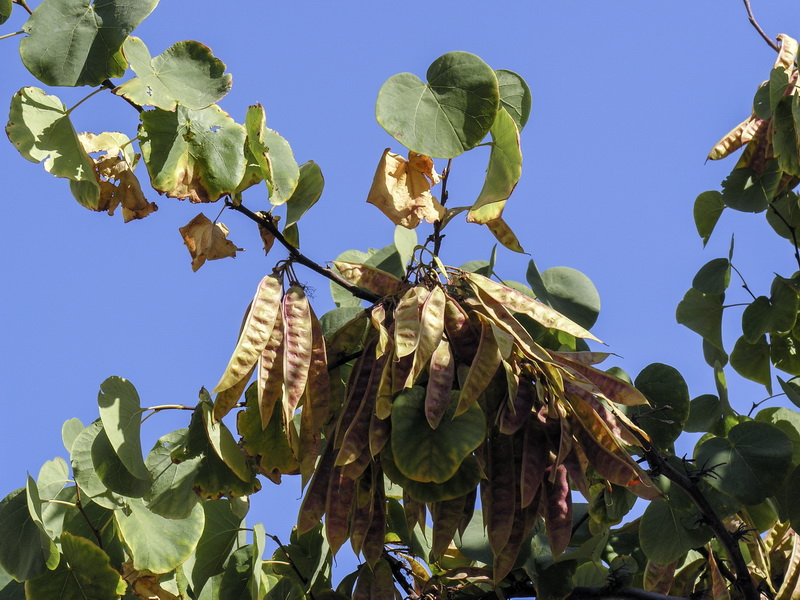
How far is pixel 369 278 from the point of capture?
6.39ft

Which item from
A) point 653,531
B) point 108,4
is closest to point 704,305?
point 653,531

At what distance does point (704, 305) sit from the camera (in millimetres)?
2885

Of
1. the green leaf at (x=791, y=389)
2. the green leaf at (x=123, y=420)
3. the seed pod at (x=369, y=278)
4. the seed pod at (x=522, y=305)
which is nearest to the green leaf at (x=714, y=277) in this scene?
the green leaf at (x=791, y=389)

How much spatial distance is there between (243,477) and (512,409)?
1.98 feet

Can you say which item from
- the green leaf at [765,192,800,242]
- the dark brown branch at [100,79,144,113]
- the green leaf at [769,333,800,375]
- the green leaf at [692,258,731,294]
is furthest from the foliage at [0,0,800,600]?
the green leaf at [769,333,800,375]

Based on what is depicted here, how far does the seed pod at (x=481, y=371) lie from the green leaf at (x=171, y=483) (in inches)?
28.5

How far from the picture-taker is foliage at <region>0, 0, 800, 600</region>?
174 cm

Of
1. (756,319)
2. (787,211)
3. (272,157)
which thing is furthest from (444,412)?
(787,211)

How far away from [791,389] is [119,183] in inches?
77.3

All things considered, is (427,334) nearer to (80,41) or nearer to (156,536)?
(80,41)

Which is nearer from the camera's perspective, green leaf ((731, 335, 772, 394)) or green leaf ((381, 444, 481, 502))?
green leaf ((381, 444, 481, 502))

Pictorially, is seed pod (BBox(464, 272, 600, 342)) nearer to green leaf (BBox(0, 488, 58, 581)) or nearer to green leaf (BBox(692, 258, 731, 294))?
green leaf (BBox(692, 258, 731, 294))

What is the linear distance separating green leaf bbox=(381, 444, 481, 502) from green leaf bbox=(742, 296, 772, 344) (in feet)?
4.41

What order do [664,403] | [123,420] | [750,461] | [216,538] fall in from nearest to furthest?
[123,420], [750,461], [664,403], [216,538]
